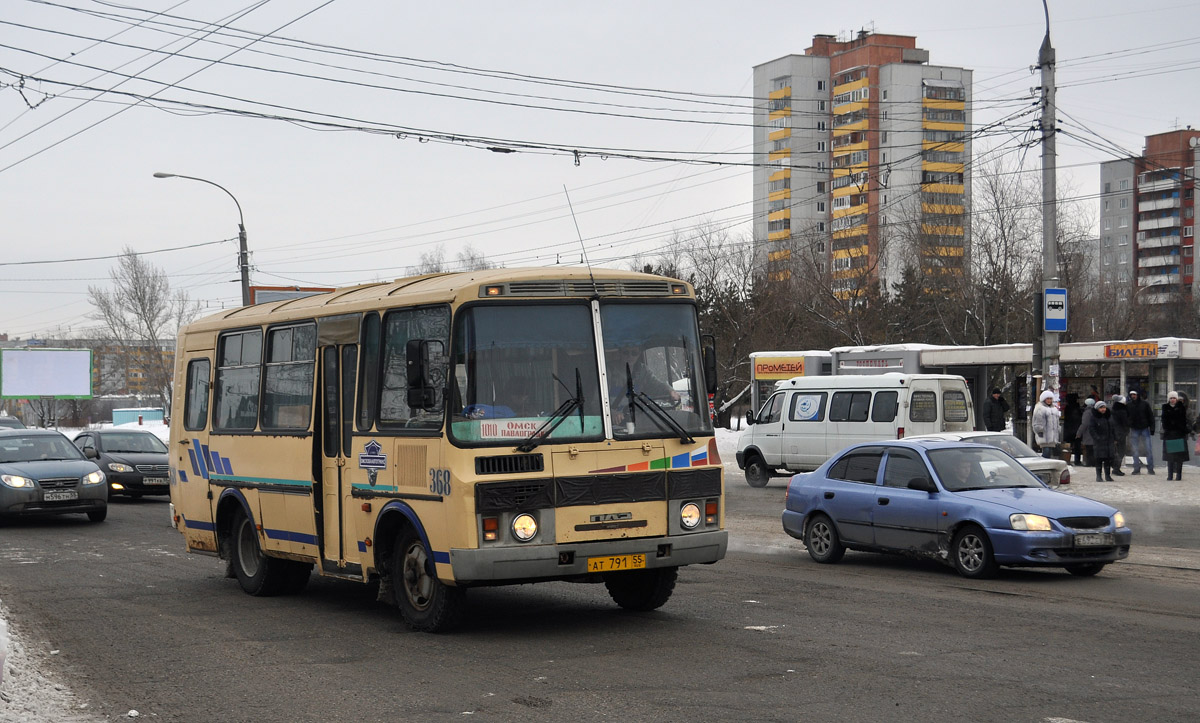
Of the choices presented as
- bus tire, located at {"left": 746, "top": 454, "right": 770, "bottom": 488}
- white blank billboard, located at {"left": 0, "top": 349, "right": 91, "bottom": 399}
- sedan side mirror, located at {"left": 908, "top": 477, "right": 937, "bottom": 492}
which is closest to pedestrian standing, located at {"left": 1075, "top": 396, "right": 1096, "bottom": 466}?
bus tire, located at {"left": 746, "top": 454, "right": 770, "bottom": 488}

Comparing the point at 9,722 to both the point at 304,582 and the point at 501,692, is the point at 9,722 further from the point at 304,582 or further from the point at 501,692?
the point at 304,582

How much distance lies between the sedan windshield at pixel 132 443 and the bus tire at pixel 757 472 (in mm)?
12263

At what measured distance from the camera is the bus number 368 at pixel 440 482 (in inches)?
358

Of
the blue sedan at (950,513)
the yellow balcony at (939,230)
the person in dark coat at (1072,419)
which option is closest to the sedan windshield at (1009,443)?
the blue sedan at (950,513)

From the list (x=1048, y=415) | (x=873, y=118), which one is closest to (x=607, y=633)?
(x=1048, y=415)

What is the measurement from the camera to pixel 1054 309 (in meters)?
23.5

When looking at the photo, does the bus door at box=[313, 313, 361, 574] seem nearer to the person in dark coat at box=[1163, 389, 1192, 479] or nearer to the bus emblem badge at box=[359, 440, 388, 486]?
the bus emblem badge at box=[359, 440, 388, 486]

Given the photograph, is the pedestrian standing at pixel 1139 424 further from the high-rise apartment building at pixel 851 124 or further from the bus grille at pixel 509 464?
the high-rise apartment building at pixel 851 124

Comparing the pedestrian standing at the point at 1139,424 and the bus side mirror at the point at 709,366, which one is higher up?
the bus side mirror at the point at 709,366

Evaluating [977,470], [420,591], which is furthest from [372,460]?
[977,470]

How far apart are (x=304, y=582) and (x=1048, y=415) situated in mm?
17464

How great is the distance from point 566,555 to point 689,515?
110 cm

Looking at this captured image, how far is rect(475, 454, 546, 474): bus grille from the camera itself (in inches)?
356

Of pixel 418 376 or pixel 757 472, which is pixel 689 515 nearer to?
pixel 418 376
